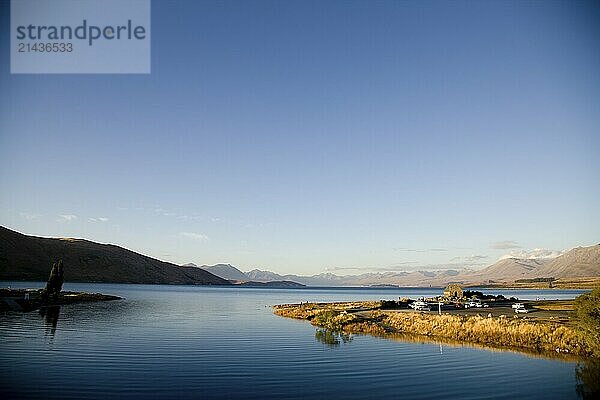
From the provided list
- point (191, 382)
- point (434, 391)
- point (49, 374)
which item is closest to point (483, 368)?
point (434, 391)

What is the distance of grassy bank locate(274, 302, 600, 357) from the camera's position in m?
43.7

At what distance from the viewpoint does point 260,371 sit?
34.6 meters

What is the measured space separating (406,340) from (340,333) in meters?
9.74

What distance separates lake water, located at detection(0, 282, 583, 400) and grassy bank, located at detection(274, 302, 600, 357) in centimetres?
461

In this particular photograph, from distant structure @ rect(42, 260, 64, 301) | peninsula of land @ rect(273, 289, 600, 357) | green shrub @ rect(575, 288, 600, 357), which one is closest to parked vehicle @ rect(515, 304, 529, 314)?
peninsula of land @ rect(273, 289, 600, 357)

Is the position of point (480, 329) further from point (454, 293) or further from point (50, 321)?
point (454, 293)

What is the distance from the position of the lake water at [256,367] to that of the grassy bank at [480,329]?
4.61m

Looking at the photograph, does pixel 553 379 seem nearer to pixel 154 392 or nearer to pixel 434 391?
pixel 434 391

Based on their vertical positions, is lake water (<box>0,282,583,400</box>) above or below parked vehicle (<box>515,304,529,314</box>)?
above

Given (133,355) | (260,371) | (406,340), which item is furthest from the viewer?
(406,340)

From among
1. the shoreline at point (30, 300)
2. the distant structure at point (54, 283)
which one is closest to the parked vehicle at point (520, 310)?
the shoreline at point (30, 300)

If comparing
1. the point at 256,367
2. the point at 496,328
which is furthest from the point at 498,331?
the point at 256,367

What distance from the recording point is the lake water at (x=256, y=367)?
2800cm

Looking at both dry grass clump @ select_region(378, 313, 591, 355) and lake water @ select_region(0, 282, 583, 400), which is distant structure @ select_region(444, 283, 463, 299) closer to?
dry grass clump @ select_region(378, 313, 591, 355)
